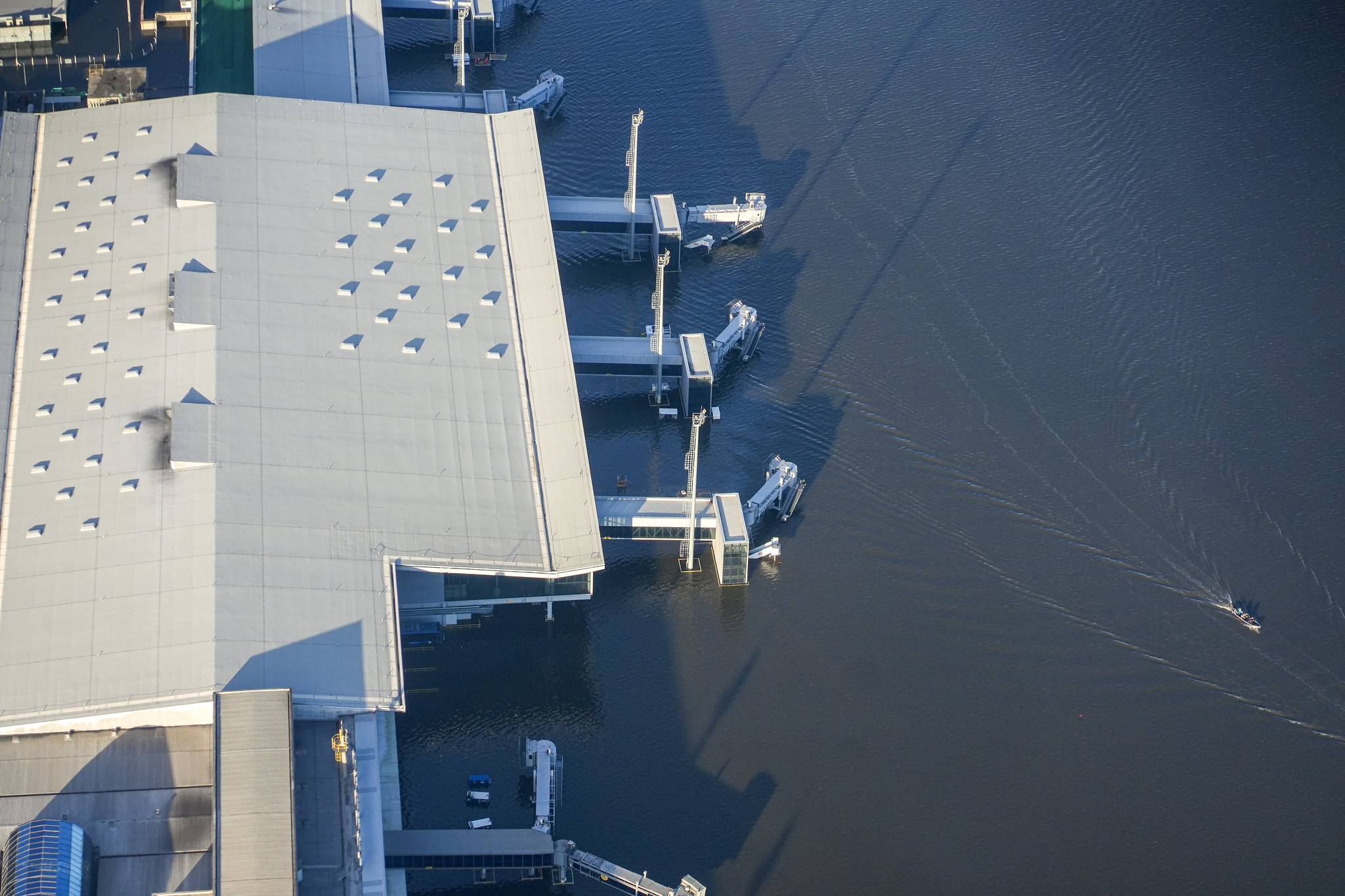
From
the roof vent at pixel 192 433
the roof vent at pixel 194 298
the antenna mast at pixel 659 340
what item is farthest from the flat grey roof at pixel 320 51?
the roof vent at pixel 192 433

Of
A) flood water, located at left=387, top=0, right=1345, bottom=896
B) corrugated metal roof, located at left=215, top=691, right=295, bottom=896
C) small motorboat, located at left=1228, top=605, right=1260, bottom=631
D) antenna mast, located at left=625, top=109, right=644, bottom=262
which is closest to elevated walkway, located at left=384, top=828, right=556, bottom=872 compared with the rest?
flood water, located at left=387, top=0, right=1345, bottom=896

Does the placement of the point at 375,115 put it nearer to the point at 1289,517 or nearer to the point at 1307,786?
the point at 1289,517

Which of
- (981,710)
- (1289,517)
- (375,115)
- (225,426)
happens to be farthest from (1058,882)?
(375,115)

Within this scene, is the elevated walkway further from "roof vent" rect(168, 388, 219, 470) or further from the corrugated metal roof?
"roof vent" rect(168, 388, 219, 470)

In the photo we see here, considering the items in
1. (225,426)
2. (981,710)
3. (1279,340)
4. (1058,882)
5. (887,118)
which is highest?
(887,118)

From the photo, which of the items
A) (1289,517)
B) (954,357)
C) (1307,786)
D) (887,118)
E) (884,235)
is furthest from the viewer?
(887,118)

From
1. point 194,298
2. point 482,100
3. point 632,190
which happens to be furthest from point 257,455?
point 482,100

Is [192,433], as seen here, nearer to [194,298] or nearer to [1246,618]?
[194,298]
